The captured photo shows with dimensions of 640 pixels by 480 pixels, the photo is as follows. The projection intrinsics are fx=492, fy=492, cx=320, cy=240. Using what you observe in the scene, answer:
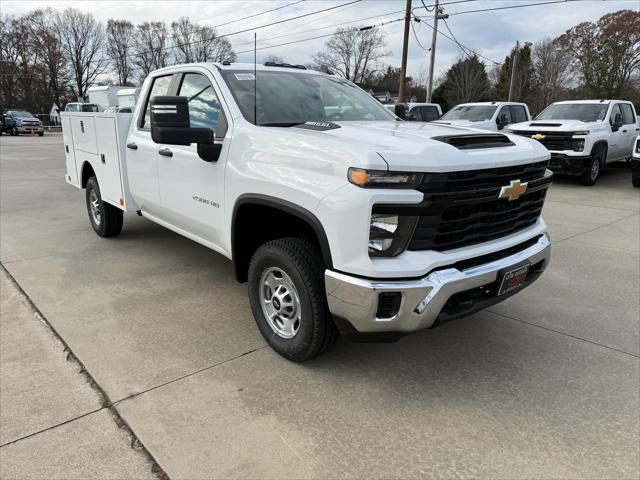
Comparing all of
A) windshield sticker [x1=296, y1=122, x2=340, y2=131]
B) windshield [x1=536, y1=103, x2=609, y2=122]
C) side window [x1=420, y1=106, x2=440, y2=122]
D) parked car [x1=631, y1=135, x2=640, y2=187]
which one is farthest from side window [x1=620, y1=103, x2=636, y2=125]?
windshield sticker [x1=296, y1=122, x2=340, y2=131]

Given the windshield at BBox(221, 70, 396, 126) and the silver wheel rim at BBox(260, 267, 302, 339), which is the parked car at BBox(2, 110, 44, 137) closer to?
the windshield at BBox(221, 70, 396, 126)

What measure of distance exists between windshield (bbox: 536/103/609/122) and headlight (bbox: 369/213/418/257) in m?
11.8

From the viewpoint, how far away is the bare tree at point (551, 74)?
43.1 meters

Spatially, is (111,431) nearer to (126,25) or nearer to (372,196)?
(372,196)

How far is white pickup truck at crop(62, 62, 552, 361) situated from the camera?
250 centimetres

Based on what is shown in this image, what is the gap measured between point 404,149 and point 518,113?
14.0m

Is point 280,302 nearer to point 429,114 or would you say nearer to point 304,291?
point 304,291

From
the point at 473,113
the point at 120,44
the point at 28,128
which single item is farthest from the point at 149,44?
the point at 473,113

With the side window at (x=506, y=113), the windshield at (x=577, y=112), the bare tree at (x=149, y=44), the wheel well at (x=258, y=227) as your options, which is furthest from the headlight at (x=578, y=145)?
the bare tree at (x=149, y=44)

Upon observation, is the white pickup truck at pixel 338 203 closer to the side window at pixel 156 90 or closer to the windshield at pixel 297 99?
the windshield at pixel 297 99

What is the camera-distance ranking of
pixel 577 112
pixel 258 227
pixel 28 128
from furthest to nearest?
pixel 28 128 → pixel 577 112 → pixel 258 227

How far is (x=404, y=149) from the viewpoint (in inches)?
101

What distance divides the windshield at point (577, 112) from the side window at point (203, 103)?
36.5ft

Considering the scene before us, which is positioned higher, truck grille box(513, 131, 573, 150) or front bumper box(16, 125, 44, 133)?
truck grille box(513, 131, 573, 150)
